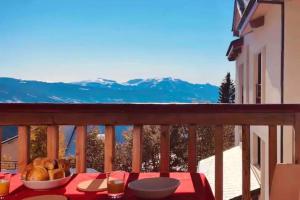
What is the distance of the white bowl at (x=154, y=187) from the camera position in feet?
5.13

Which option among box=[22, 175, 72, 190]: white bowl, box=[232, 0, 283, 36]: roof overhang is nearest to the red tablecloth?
box=[22, 175, 72, 190]: white bowl

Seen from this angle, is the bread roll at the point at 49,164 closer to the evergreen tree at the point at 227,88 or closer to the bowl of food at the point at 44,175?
the bowl of food at the point at 44,175

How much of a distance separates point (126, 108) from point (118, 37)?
3376cm

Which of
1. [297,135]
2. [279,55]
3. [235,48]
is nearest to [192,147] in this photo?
[297,135]

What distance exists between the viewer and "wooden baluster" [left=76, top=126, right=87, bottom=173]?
244 cm

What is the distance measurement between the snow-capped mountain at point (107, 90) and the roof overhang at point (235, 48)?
26.8 feet

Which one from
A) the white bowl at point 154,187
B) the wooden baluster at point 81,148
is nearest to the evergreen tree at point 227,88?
the wooden baluster at point 81,148

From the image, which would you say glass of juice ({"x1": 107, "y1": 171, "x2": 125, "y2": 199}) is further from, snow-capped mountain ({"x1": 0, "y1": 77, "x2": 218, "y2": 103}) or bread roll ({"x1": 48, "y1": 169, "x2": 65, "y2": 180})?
snow-capped mountain ({"x1": 0, "y1": 77, "x2": 218, "y2": 103})

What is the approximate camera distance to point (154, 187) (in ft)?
5.50

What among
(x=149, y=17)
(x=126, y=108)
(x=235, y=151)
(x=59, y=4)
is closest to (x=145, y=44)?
(x=149, y=17)

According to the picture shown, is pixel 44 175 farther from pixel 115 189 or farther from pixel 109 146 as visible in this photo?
pixel 109 146

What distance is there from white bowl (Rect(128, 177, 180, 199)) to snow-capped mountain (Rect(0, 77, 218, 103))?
775 inches

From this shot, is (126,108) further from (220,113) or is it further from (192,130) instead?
(220,113)

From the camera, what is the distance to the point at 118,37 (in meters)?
35.6
